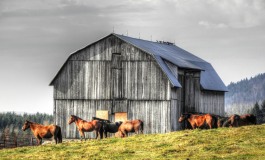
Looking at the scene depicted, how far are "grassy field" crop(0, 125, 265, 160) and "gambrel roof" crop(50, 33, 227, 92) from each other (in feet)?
39.2

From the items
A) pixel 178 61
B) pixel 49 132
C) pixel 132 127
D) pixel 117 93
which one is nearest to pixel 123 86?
pixel 117 93

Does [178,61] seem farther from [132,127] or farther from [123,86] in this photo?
[132,127]

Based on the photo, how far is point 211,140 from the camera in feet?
109

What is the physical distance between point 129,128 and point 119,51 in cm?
811

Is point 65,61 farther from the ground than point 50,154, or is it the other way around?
point 65,61

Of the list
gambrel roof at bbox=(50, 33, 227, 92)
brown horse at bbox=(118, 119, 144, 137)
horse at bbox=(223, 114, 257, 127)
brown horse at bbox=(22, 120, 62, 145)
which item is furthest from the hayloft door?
horse at bbox=(223, 114, 257, 127)

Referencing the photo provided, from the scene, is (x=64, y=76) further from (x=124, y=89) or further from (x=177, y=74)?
(x=177, y=74)

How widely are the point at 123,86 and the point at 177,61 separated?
5.82 m

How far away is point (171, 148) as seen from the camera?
31766mm

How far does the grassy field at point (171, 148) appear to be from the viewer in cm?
2967

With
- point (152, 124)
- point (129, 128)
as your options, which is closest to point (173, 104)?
point (152, 124)

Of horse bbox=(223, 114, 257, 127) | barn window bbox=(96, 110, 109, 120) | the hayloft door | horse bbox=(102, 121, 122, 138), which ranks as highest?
the hayloft door

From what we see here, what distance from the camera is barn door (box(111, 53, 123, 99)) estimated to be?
161 ft

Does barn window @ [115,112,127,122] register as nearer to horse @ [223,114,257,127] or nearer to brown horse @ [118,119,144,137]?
brown horse @ [118,119,144,137]
